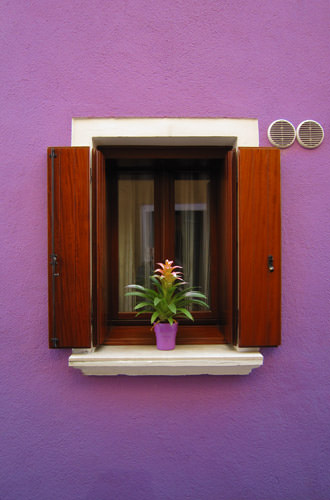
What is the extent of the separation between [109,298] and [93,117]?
128 centimetres

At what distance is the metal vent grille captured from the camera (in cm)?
204

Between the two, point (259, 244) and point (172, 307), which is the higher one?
point (259, 244)

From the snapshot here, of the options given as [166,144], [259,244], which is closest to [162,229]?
[166,144]

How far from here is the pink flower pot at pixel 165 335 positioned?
198 cm

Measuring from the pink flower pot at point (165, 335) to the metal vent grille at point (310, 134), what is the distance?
1.50 meters

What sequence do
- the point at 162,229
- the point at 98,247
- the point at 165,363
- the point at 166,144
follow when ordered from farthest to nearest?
the point at 162,229 < the point at 166,144 < the point at 98,247 < the point at 165,363

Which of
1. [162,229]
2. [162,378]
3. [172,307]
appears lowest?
[162,378]

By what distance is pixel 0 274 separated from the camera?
203 centimetres

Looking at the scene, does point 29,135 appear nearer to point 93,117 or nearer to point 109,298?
point 93,117

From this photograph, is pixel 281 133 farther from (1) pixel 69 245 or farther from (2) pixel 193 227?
(1) pixel 69 245

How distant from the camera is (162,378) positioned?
78.6 inches

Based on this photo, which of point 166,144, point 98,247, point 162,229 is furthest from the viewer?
point 162,229

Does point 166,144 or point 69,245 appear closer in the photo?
point 69,245

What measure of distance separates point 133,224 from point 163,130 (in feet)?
2.40
